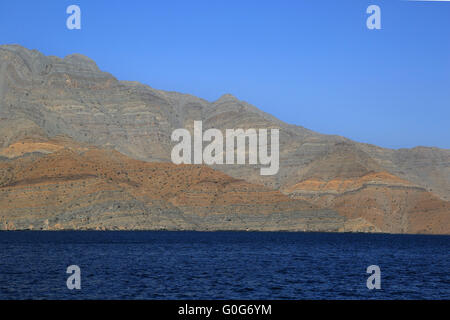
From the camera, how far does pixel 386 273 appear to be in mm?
75812

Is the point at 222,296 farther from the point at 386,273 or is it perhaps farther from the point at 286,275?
the point at 386,273

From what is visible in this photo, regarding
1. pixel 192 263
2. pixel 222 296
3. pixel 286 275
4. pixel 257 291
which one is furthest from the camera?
pixel 192 263

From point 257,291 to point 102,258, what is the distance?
4069 centimetres

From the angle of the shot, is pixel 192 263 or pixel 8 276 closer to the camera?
pixel 8 276

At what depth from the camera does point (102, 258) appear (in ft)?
293
